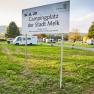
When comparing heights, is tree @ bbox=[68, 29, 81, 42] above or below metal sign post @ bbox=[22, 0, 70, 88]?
below

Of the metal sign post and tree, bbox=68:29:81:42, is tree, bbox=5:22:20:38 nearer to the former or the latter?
tree, bbox=68:29:81:42

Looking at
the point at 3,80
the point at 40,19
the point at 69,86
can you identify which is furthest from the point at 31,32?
the point at 69,86

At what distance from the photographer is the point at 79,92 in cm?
967

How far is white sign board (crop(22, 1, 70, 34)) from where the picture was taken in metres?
9.86

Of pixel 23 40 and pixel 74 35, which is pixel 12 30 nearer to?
pixel 74 35

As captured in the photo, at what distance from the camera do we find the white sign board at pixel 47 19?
32.3ft

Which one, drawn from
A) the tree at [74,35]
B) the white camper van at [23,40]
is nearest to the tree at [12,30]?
the tree at [74,35]

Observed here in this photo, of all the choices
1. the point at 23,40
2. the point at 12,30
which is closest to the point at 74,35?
the point at 12,30

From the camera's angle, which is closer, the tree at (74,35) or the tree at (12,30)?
the tree at (12,30)

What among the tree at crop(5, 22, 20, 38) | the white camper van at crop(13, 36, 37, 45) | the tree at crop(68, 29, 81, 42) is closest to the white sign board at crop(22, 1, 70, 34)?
the white camper van at crop(13, 36, 37, 45)

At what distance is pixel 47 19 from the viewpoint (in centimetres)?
1080

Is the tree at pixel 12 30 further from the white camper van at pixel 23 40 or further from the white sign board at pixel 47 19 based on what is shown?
the white sign board at pixel 47 19

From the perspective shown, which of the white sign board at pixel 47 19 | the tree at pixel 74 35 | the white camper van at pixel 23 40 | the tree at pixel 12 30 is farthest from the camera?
the tree at pixel 74 35

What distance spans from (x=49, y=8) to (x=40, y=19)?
0.74 m
